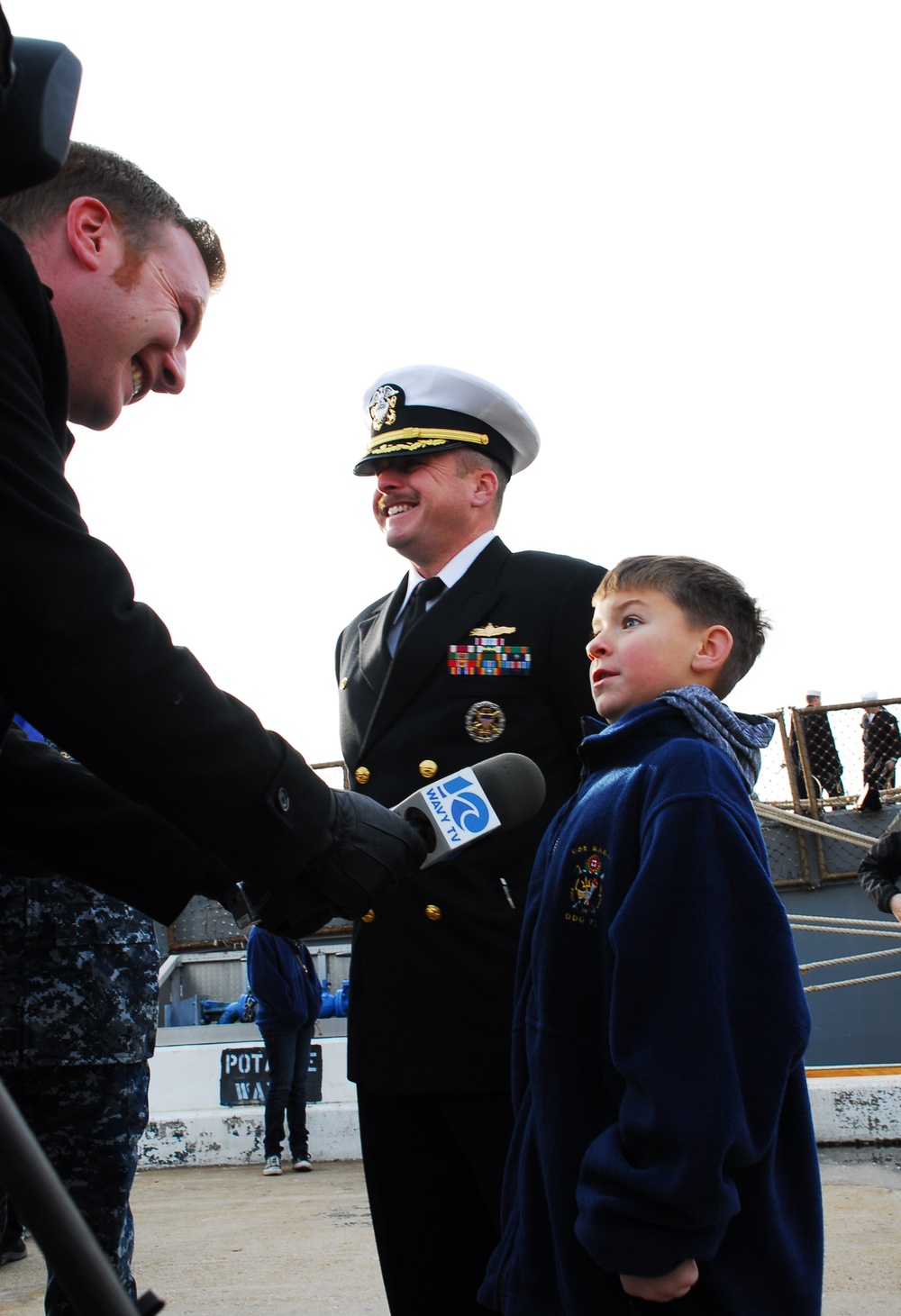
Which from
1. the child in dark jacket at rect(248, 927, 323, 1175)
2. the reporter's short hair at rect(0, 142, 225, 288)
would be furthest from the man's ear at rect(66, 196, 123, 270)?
the child in dark jacket at rect(248, 927, 323, 1175)

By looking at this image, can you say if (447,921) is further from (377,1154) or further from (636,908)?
(636,908)

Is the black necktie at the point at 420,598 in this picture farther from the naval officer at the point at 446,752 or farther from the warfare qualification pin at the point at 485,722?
the warfare qualification pin at the point at 485,722

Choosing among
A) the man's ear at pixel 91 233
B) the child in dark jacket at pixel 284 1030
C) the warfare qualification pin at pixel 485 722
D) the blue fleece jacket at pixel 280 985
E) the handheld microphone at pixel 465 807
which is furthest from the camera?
the blue fleece jacket at pixel 280 985

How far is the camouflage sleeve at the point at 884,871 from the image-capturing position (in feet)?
18.3

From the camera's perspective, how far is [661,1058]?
148 centimetres

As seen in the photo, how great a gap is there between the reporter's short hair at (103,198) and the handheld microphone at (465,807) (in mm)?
1065

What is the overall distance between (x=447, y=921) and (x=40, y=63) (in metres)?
1.53

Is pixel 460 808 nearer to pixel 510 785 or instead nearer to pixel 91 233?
pixel 510 785

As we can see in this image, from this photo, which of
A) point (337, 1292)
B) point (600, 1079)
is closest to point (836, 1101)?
point (337, 1292)

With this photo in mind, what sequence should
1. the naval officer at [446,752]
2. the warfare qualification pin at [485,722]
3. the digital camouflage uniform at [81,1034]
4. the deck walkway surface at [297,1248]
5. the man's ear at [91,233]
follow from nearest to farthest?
the man's ear at [91,233] → the naval officer at [446,752] → the warfare qualification pin at [485,722] → the digital camouflage uniform at [81,1034] → the deck walkway surface at [297,1248]

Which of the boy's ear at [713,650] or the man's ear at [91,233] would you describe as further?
the boy's ear at [713,650]

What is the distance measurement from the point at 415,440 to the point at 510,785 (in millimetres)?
1167

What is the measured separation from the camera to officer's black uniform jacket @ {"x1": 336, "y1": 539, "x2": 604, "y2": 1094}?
6.82ft

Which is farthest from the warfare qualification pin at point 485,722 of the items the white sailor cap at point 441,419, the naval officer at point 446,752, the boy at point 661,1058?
the white sailor cap at point 441,419
